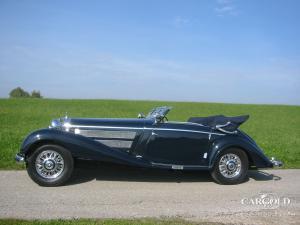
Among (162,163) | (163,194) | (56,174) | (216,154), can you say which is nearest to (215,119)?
(216,154)

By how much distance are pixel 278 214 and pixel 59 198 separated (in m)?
3.24

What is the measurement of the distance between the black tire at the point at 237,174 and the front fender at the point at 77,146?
53.4 inches

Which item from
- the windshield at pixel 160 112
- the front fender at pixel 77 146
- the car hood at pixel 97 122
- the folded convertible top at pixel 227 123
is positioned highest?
the windshield at pixel 160 112

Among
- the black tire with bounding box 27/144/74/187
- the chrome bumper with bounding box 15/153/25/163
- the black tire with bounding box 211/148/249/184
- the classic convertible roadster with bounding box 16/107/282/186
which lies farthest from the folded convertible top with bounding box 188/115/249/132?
the chrome bumper with bounding box 15/153/25/163

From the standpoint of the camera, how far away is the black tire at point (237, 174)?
7.61 m

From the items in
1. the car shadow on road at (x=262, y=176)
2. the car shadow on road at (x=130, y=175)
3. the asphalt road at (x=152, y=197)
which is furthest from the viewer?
the car shadow on road at (x=262, y=176)

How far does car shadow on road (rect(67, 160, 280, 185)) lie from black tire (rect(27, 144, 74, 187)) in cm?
27

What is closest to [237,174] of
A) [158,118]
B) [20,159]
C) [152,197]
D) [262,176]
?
[262,176]

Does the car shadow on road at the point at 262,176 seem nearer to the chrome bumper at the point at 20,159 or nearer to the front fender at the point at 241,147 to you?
the front fender at the point at 241,147

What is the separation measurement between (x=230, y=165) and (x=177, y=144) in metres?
1.11

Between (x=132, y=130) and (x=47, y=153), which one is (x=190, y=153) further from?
(x=47, y=153)

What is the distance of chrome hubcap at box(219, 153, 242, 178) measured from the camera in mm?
7672

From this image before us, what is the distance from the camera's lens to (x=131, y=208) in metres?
5.82

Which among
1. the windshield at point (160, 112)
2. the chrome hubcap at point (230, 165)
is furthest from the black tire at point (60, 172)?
the chrome hubcap at point (230, 165)
